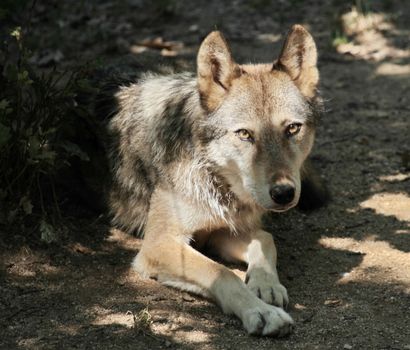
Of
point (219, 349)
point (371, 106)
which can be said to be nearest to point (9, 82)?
point (219, 349)

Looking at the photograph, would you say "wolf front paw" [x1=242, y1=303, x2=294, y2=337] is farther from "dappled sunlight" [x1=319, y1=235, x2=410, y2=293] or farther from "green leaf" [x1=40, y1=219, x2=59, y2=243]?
"green leaf" [x1=40, y1=219, x2=59, y2=243]

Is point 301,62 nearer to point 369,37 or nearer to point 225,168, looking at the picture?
point 225,168

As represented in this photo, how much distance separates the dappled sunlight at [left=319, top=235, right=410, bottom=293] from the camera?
4.95 metres

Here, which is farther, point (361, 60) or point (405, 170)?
point (361, 60)

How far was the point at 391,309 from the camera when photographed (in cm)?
454

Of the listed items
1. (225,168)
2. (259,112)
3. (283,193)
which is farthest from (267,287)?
(259,112)

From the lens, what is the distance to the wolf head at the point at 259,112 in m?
4.58

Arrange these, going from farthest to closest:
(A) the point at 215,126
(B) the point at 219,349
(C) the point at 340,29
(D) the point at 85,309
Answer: (C) the point at 340,29 < (A) the point at 215,126 < (D) the point at 85,309 < (B) the point at 219,349

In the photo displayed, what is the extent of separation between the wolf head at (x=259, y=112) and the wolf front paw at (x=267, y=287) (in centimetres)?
48

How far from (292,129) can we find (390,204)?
1801mm

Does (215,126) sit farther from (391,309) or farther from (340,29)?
(340,29)

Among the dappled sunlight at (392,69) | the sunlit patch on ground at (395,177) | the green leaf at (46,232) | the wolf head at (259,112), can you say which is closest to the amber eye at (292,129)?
the wolf head at (259,112)

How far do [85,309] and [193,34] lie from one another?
20.0 ft

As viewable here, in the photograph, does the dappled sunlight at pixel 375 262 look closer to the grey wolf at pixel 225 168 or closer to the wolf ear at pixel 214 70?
the grey wolf at pixel 225 168
